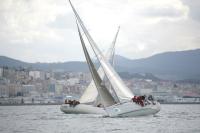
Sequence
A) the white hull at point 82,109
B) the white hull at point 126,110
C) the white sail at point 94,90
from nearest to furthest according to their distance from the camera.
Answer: the white hull at point 126,110 < the white hull at point 82,109 < the white sail at point 94,90

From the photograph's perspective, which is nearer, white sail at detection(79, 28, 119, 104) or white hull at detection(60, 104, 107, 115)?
white hull at detection(60, 104, 107, 115)

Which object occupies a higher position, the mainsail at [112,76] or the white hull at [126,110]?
the mainsail at [112,76]

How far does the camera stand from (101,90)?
48.5 metres

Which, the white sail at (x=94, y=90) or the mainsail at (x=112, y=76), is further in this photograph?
the white sail at (x=94, y=90)

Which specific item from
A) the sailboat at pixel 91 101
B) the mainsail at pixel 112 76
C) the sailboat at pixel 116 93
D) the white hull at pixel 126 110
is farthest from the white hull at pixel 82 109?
the mainsail at pixel 112 76

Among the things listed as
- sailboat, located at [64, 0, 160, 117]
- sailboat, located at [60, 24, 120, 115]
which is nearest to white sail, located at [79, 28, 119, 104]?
sailboat, located at [60, 24, 120, 115]

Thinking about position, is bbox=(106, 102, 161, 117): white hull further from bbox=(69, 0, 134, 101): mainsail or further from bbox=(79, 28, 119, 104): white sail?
bbox=(79, 28, 119, 104): white sail

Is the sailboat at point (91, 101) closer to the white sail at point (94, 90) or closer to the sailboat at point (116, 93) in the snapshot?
the white sail at point (94, 90)

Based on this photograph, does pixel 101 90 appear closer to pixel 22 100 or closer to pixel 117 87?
pixel 117 87

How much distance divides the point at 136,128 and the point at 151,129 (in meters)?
1.41

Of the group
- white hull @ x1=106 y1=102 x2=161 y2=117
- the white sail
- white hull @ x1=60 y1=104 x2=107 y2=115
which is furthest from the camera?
the white sail

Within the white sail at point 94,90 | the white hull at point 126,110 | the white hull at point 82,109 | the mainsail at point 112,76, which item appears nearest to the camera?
the mainsail at point 112,76

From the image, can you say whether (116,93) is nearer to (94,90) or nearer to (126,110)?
(126,110)

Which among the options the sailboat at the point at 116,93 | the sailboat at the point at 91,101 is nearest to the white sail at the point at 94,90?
the sailboat at the point at 91,101
